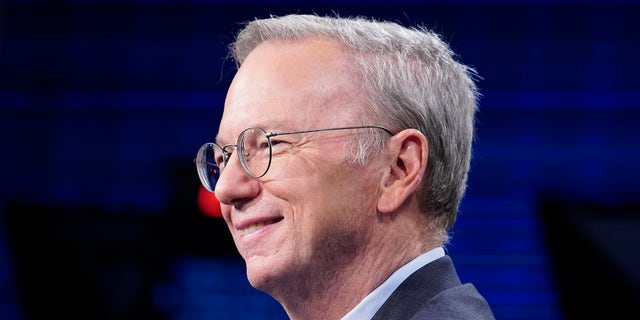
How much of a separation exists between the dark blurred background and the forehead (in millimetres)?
2315

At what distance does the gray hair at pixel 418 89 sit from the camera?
213cm

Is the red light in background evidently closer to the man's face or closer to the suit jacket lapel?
the man's face

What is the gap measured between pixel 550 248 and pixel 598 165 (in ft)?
1.58

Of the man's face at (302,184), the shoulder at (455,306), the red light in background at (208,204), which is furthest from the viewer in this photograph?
the red light in background at (208,204)

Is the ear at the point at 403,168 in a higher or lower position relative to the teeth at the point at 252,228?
higher

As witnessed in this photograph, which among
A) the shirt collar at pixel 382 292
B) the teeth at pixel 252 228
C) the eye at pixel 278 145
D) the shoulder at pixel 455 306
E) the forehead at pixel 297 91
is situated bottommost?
the shirt collar at pixel 382 292

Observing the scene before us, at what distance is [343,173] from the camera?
81.1 inches

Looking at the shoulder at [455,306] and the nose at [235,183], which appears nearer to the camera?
the shoulder at [455,306]

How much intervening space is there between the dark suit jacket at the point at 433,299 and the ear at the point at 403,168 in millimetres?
172

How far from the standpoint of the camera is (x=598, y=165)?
14.9ft

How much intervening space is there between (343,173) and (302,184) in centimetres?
10

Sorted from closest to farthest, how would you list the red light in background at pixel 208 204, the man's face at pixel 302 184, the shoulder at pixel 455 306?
1. the shoulder at pixel 455 306
2. the man's face at pixel 302 184
3. the red light in background at pixel 208 204

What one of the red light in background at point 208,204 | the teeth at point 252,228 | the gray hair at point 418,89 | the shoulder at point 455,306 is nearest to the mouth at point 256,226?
the teeth at point 252,228

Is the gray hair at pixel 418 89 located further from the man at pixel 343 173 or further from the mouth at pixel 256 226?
the mouth at pixel 256 226
